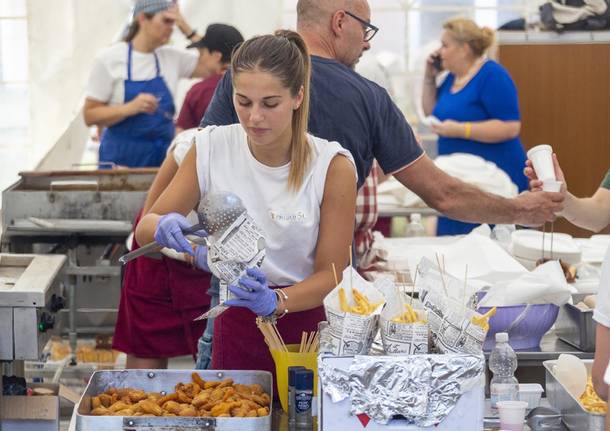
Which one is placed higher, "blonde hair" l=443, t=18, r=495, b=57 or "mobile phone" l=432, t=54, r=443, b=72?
"blonde hair" l=443, t=18, r=495, b=57

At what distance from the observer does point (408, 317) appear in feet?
7.43

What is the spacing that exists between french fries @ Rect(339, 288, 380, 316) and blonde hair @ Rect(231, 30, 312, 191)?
407 mm

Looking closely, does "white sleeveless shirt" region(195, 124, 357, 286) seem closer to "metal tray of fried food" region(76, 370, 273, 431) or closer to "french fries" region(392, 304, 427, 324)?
"metal tray of fried food" region(76, 370, 273, 431)

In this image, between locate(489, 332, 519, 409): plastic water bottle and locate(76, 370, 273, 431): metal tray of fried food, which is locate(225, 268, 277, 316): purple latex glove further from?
locate(489, 332, 519, 409): plastic water bottle

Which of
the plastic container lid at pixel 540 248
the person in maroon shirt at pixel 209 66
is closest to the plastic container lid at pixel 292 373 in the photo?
the plastic container lid at pixel 540 248

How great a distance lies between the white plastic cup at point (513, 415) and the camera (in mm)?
2338

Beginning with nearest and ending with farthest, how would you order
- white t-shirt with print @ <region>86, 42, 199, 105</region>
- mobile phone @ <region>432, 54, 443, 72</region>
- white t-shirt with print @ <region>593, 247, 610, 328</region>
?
1. white t-shirt with print @ <region>593, 247, 610, 328</region>
2. white t-shirt with print @ <region>86, 42, 199, 105</region>
3. mobile phone @ <region>432, 54, 443, 72</region>

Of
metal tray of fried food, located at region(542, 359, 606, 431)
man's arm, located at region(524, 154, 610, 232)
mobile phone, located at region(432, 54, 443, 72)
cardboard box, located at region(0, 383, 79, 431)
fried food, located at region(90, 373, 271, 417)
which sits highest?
mobile phone, located at region(432, 54, 443, 72)

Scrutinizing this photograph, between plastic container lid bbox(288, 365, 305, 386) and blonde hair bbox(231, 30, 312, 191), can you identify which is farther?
blonde hair bbox(231, 30, 312, 191)

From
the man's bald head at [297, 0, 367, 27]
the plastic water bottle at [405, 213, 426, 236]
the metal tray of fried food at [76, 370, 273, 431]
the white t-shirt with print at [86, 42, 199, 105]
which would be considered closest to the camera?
the metal tray of fried food at [76, 370, 273, 431]

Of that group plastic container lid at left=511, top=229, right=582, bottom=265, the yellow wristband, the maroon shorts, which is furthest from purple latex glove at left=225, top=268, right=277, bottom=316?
the yellow wristband

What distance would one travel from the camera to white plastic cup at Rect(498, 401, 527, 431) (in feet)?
7.67

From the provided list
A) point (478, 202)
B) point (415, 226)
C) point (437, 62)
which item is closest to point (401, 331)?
point (478, 202)

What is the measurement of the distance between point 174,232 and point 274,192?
31cm
